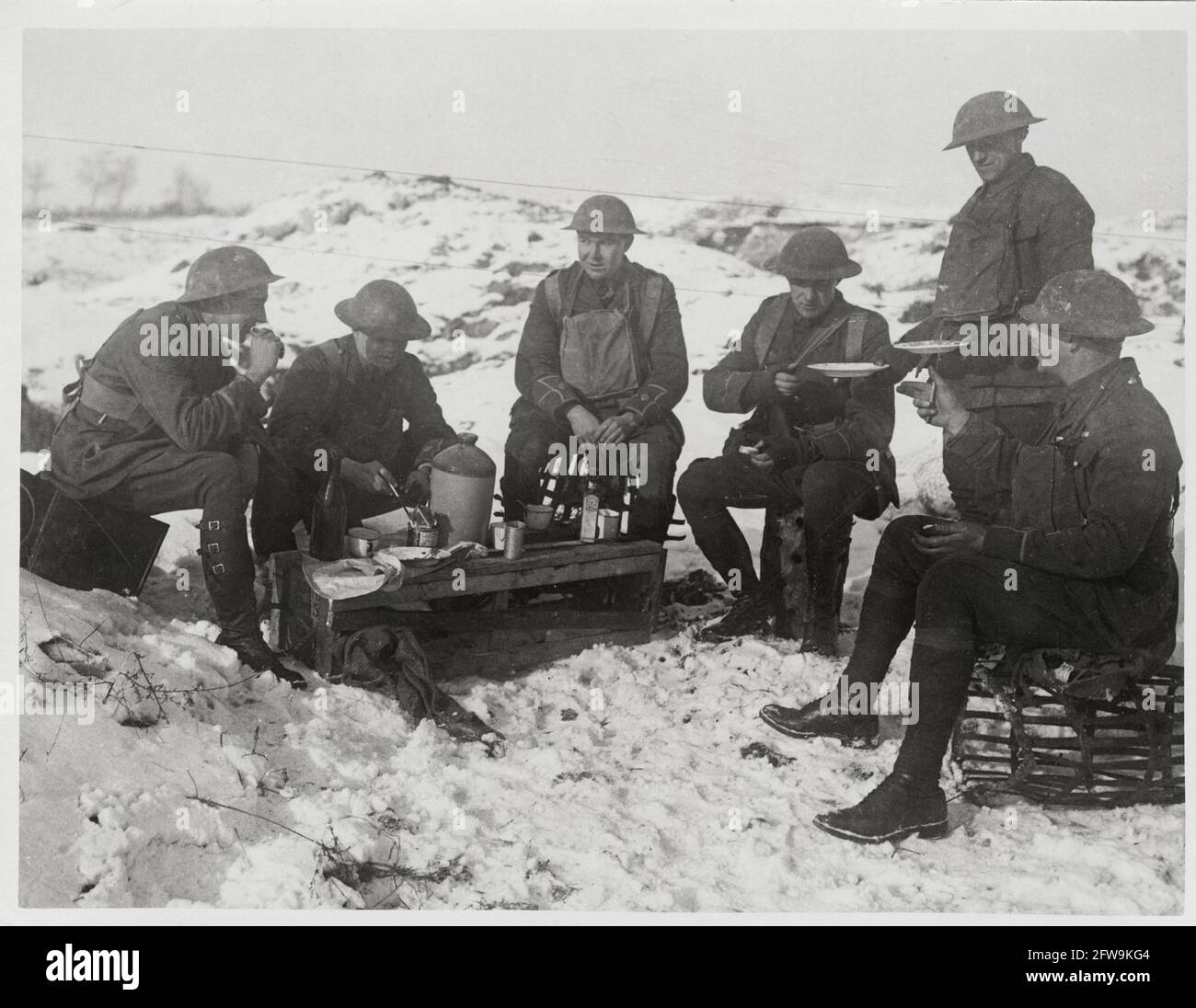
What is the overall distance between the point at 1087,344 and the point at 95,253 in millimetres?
4754

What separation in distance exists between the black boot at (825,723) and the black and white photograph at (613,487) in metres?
0.02

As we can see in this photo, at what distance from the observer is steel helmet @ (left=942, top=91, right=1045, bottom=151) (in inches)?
190

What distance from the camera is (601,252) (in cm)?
554

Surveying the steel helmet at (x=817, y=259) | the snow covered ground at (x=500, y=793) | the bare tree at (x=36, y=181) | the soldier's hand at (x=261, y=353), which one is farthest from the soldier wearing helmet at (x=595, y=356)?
the bare tree at (x=36, y=181)

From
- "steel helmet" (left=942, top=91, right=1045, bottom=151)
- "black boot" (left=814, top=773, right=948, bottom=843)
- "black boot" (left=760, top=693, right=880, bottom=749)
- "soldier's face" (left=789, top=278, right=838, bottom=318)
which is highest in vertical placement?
"steel helmet" (left=942, top=91, right=1045, bottom=151)

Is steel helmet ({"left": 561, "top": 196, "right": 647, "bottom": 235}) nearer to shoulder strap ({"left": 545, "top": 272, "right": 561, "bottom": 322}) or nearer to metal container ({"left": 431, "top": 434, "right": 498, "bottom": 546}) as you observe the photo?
shoulder strap ({"left": 545, "top": 272, "right": 561, "bottom": 322})

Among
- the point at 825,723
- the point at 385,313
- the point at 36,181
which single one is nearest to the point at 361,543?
the point at 385,313

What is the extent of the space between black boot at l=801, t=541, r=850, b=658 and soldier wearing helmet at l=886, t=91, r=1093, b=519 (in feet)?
2.14

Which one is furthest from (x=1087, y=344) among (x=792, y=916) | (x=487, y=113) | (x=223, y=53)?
(x=223, y=53)

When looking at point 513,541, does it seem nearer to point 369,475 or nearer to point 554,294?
point 369,475

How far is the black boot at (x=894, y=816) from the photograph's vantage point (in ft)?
13.0

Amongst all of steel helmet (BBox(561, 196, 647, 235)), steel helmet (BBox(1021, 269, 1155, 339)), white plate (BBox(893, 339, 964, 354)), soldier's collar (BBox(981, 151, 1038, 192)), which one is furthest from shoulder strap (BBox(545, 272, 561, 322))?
steel helmet (BBox(1021, 269, 1155, 339))

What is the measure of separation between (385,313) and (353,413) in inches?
18.9

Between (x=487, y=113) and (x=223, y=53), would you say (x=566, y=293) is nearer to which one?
(x=487, y=113)
